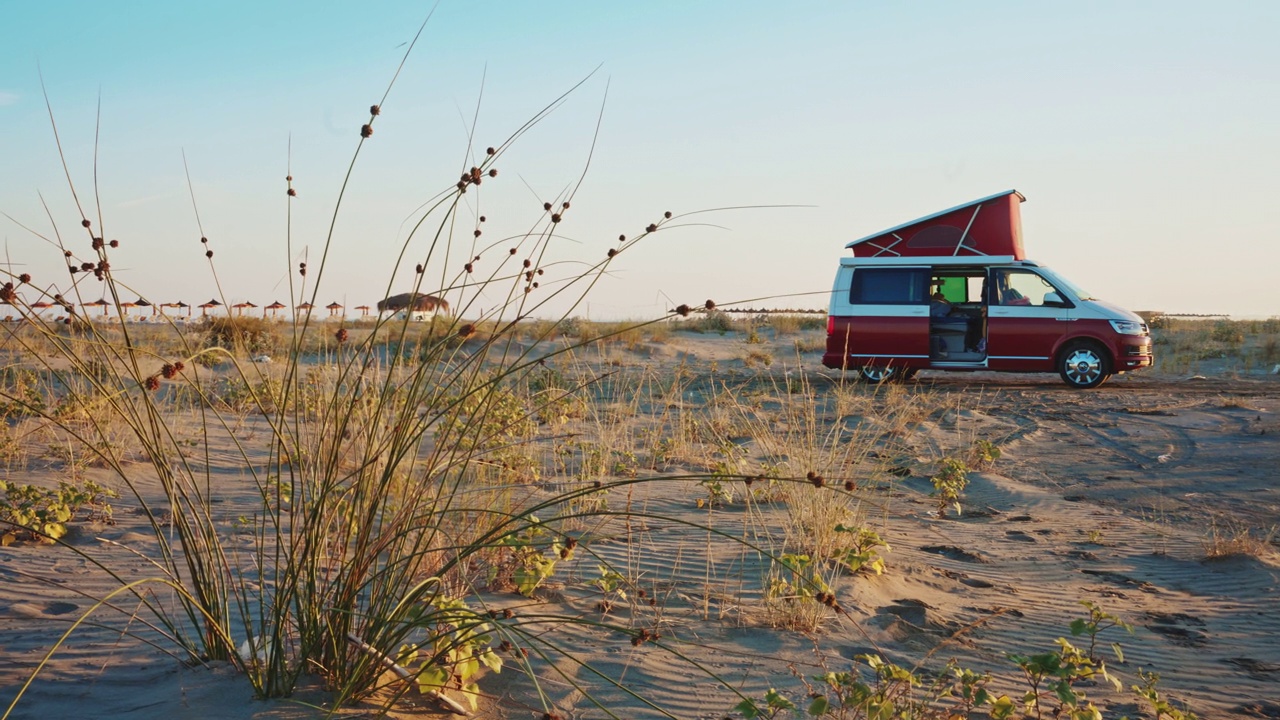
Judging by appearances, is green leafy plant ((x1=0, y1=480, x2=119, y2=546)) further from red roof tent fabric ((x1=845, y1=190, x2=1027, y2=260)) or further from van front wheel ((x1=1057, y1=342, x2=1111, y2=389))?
van front wheel ((x1=1057, y1=342, x2=1111, y2=389))

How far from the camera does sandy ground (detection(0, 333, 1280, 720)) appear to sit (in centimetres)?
297

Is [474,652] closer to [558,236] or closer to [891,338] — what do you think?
[558,236]

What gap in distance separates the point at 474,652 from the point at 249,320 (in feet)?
54.6

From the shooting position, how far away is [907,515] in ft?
20.4

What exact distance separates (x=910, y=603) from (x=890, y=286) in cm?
962

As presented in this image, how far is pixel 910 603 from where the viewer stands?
4.24 m

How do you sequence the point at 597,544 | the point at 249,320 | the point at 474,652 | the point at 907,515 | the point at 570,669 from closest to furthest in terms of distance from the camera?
the point at 474,652 → the point at 570,669 → the point at 597,544 → the point at 907,515 → the point at 249,320

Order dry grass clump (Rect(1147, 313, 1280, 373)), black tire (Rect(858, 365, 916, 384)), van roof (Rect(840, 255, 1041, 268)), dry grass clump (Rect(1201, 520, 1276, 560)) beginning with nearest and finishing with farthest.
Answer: dry grass clump (Rect(1201, 520, 1276, 560))
van roof (Rect(840, 255, 1041, 268))
black tire (Rect(858, 365, 916, 384))
dry grass clump (Rect(1147, 313, 1280, 373))

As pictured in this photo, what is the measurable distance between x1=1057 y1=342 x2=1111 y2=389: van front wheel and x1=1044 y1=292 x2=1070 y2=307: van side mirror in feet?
2.06

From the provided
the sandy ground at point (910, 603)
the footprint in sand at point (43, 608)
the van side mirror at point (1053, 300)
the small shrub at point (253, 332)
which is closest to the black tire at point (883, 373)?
the van side mirror at point (1053, 300)

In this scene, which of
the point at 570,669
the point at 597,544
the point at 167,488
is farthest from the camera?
the point at 597,544

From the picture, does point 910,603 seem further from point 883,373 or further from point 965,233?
point 965,233

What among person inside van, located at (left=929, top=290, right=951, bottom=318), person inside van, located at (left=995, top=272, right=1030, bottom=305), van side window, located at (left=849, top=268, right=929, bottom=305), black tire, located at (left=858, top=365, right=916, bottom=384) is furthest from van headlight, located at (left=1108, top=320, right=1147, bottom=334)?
black tire, located at (left=858, top=365, right=916, bottom=384)

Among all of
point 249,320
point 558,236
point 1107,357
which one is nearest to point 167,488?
point 558,236
